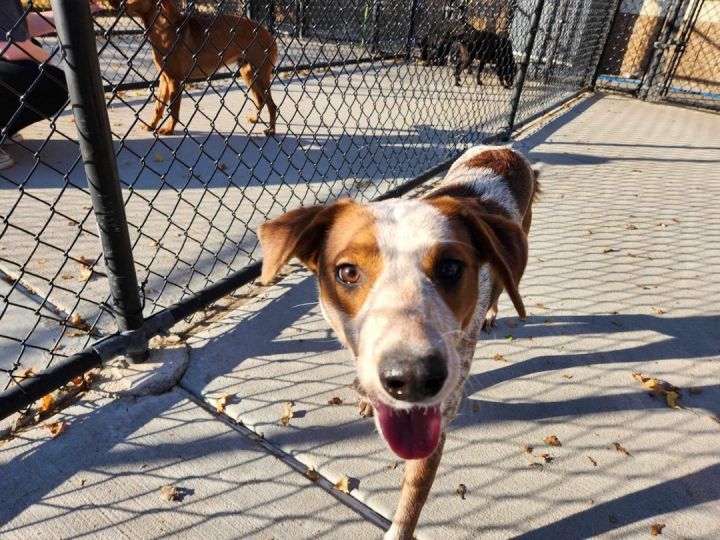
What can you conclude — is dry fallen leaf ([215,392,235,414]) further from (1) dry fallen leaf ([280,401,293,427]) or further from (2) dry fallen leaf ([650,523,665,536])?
(2) dry fallen leaf ([650,523,665,536])

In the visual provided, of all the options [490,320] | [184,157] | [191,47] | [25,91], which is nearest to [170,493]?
[490,320]

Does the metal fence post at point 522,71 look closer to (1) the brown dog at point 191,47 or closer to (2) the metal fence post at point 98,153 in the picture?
(1) the brown dog at point 191,47

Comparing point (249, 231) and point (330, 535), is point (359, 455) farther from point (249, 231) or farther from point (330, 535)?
point (249, 231)

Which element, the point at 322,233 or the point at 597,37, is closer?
the point at 322,233

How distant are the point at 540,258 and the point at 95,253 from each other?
3543 millimetres

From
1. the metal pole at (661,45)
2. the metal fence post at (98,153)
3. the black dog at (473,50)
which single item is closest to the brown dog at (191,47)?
the metal fence post at (98,153)

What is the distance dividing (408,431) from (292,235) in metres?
0.88

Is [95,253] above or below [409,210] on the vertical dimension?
below

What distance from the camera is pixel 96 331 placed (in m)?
2.62

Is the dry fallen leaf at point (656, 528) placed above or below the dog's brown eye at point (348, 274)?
below

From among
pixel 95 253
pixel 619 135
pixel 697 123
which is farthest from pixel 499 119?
pixel 95 253

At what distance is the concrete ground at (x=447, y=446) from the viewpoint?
74.4 inches

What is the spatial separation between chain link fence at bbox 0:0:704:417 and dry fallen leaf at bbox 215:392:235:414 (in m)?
0.53

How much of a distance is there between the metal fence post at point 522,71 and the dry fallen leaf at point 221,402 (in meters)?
5.94
